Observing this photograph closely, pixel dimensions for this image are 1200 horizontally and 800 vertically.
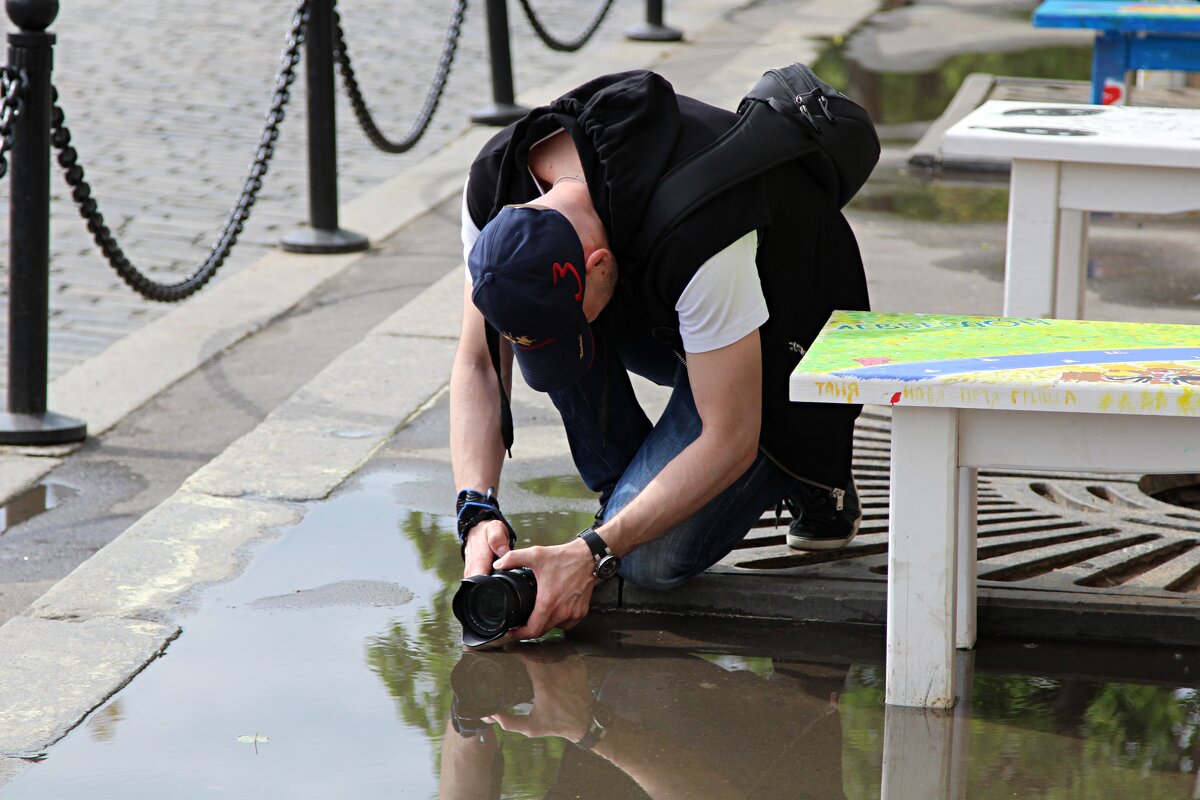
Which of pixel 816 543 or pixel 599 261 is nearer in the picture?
pixel 599 261

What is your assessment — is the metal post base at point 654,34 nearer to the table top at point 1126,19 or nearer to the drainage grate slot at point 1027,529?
the table top at point 1126,19

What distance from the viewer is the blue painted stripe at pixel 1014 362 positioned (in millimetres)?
2395

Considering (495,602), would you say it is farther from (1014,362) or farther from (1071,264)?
(1071,264)

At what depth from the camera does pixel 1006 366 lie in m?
2.44

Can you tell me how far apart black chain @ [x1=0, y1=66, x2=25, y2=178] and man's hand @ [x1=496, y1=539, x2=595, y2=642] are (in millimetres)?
1756

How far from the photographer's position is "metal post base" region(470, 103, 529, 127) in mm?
7637

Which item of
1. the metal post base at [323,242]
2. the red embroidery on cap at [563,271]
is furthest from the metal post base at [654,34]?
the red embroidery on cap at [563,271]

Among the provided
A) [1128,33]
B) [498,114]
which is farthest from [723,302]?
[498,114]

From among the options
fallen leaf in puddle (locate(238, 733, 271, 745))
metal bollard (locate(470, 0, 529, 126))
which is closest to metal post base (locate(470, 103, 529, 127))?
metal bollard (locate(470, 0, 529, 126))

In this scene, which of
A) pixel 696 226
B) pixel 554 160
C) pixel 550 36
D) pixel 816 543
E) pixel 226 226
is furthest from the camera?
pixel 550 36

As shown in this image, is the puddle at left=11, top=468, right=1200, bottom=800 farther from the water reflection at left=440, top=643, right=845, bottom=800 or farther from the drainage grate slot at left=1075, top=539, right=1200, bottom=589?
the drainage grate slot at left=1075, top=539, right=1200, bottom=589

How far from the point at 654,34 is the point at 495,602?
724 cm

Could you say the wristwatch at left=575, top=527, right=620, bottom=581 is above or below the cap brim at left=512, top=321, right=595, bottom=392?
below

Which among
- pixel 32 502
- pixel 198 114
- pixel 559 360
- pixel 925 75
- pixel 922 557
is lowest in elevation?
pixel 32 502
